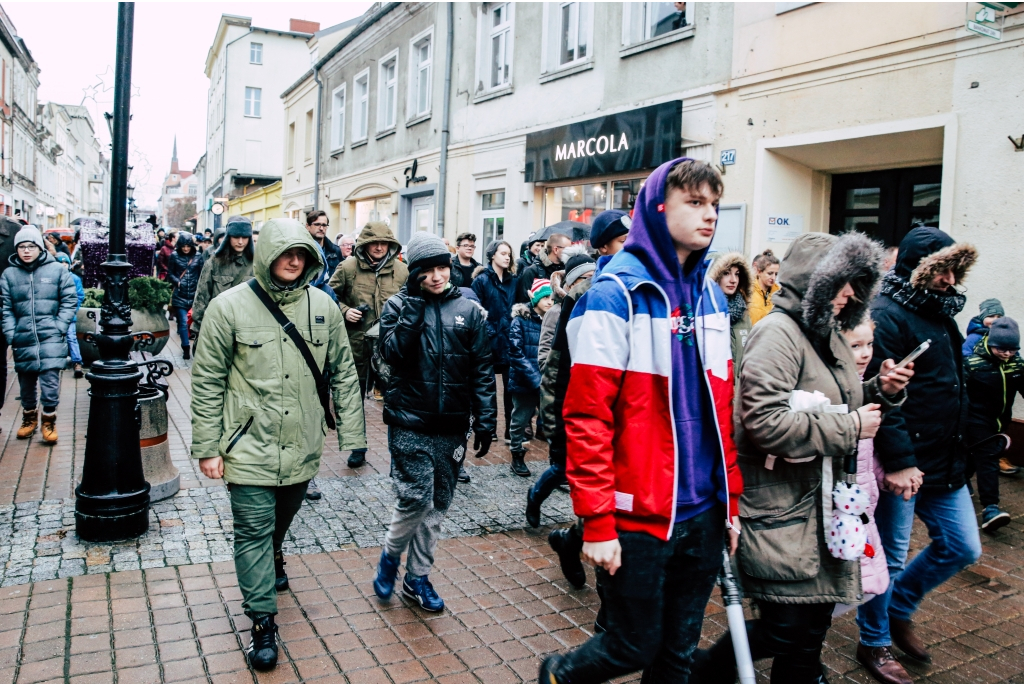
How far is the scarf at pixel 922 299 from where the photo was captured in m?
3.44

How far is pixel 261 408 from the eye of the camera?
3.56m

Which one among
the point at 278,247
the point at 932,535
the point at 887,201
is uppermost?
the point at 887,201

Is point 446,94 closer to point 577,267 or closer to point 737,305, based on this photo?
point 737,305

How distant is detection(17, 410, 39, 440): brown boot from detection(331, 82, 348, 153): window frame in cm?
1745

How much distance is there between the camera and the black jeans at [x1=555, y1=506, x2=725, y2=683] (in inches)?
94.2

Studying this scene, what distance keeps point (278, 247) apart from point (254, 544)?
1324mm

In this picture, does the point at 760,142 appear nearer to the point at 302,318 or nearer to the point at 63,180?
the point at 302,318

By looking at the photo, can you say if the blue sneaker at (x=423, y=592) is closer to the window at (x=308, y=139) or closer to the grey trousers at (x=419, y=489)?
the grey trousers at (x=419, y=489)

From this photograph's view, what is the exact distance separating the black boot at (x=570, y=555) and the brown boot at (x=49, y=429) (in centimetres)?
515

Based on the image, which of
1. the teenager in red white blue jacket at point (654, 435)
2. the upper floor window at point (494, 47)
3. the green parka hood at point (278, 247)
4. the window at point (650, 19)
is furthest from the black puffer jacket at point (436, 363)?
the upper floor window at point (494, 47)

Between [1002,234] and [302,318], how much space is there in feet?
21.0

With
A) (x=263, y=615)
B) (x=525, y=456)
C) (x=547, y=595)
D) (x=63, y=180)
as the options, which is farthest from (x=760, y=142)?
(x=63, y=180)

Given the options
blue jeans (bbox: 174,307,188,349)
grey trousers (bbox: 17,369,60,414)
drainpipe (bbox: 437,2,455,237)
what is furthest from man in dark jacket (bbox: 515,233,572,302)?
drainpipe (bbox: 437,2,455,237)

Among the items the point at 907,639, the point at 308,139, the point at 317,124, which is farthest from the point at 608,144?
the point at 308,139
